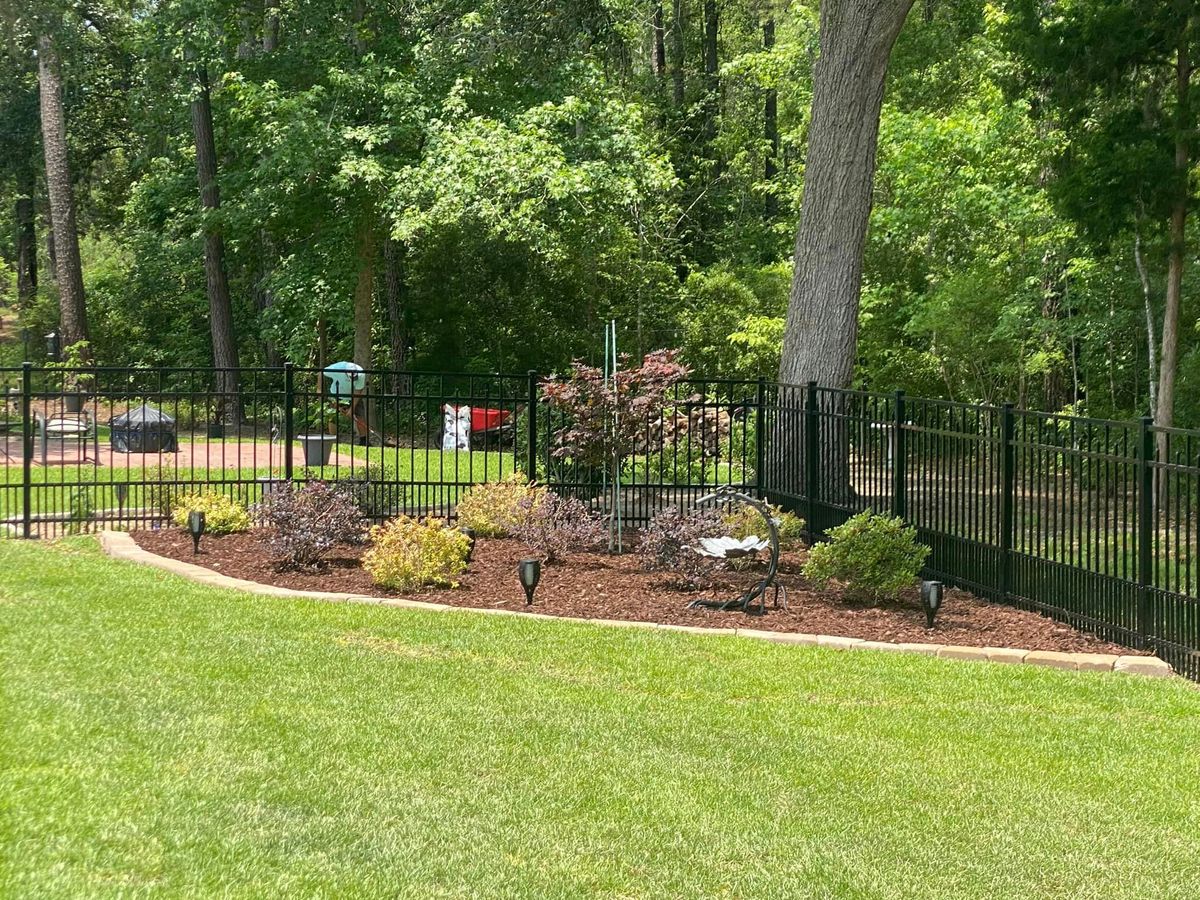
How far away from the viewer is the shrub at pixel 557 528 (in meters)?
10.6

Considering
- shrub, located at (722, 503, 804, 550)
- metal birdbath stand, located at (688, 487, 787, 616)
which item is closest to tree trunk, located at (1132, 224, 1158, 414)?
shrub, located at (722, 503, 804, 550)

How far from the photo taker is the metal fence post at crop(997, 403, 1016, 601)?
900 centimetres

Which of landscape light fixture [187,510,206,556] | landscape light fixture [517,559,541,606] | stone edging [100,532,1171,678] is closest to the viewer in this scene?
stone edging [100,532,1171,678]

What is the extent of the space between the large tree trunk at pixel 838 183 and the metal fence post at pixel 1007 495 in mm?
3983

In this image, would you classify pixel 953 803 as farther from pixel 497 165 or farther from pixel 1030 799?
pixel 497 165

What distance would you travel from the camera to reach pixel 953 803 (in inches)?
194

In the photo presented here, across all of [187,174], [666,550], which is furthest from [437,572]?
[187,174]

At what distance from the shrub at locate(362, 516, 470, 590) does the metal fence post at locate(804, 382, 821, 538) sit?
370 centimetres

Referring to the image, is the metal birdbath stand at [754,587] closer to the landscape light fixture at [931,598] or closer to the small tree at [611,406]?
the landscape light fixture at [931,598]

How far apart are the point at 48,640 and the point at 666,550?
440 cm

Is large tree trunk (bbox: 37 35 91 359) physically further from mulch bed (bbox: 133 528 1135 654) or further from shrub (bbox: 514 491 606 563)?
shrub (bbox: 514 491 606 563)

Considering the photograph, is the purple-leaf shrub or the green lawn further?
the purple-leaf shrub

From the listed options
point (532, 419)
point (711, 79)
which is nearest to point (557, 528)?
point (532, 419)

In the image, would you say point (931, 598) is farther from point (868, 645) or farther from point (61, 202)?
point (61, 202)
